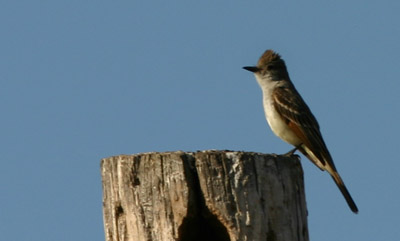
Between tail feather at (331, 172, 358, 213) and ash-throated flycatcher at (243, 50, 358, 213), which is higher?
ash-throated flycatcher at (243, 50, 358, 213)

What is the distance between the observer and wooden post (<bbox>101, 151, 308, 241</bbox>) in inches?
200

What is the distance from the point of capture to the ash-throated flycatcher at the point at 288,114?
925 centimetres

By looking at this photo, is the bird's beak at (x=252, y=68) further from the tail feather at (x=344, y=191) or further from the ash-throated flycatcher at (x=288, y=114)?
the tail feather at (x=344, y=191)

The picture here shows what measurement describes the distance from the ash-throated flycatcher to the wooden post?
Result: 3456 mm

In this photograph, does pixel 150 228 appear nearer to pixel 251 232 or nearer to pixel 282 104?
pixel 251 232

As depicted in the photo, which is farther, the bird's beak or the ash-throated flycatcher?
the bird's beak

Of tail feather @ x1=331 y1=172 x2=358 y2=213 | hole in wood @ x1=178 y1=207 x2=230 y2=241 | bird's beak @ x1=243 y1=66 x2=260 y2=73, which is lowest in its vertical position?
hole in wood @ x1=178 y1=207 x2=230 y2=241

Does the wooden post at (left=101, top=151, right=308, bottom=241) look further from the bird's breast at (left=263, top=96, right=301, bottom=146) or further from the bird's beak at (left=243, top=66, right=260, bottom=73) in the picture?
the bird's beak at (left=243, top=66, right=260, bottom=73)

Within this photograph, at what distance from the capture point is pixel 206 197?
5.11 m

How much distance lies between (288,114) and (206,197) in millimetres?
4949

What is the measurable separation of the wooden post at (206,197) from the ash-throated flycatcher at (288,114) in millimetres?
3456

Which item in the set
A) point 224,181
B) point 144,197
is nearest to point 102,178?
point 144,197

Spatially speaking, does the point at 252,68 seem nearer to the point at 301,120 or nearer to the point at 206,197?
the point at 301,120

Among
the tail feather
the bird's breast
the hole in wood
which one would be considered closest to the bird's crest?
the bird's breast
